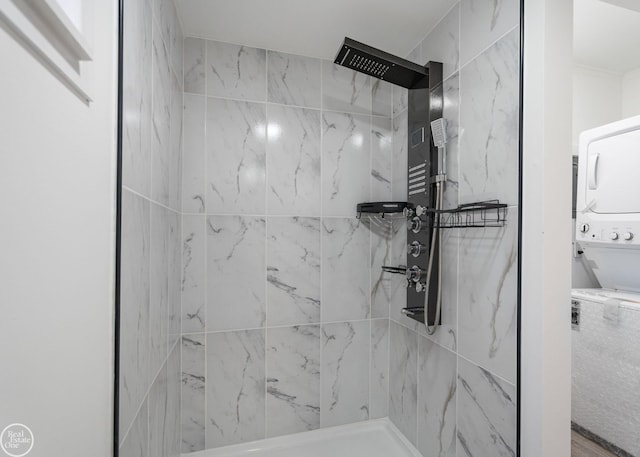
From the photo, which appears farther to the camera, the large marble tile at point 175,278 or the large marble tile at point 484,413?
the large marble tile at point 175,278

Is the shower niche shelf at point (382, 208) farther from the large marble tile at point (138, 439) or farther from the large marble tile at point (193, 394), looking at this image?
the large marble tile at point (138, 439)

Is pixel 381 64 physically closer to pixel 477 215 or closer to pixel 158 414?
pixel 477 215

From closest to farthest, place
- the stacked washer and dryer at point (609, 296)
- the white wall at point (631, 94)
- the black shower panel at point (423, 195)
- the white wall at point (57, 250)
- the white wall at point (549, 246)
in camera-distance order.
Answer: the white wall at point (57, 250)
the white wall at point (549, 246)
the black shower panel at point (423, 195)
the stacked washer and dryer at point (609, 296)
the white wall at point (631, 94)

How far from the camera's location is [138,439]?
889 mm

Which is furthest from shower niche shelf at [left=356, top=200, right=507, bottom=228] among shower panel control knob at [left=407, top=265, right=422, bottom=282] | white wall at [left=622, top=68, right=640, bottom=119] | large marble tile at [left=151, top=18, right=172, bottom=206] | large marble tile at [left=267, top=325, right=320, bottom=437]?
white wall at [left=622, top=68, right=640, bottom=119]

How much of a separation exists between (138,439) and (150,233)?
2.00ft

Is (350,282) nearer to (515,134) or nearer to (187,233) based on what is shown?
(187,233)

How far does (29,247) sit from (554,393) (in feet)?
4.38

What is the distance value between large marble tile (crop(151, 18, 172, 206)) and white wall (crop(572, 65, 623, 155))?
256 centimetres

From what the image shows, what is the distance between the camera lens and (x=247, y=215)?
1.67 m

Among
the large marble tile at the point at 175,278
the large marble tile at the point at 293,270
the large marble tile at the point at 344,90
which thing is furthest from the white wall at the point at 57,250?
the large marble tile at the point at 344,90

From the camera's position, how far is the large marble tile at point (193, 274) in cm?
158

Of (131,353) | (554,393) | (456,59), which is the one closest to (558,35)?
(456,59)

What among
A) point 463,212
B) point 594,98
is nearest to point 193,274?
point 463,212
